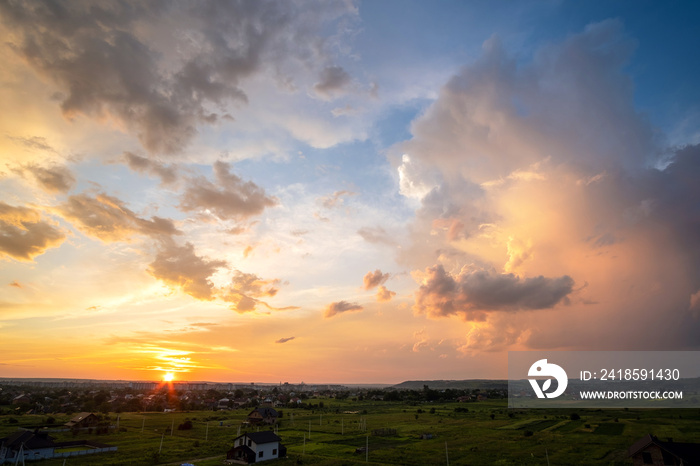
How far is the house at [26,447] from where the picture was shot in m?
51.1

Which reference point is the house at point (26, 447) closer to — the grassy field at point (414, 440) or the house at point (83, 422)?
the grassy field at point (414, 440)

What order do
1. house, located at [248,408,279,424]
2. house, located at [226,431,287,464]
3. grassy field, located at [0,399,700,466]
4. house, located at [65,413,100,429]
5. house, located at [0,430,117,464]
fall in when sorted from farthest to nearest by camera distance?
house, located at [248,408,279,424], house, located at [65,413,100,429], grassy field, located at [0,399,700,466], house, located at [226,431,287,464], house, located at [0,430,117,464]

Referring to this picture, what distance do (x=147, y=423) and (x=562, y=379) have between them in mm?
103736

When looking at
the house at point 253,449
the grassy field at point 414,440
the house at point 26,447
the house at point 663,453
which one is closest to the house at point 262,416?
the grassy field at point 414,440

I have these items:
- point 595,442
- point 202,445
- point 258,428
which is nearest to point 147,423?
point 258,428

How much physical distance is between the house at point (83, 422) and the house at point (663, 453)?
321 feet

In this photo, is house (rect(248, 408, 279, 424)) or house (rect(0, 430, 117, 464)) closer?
house (rect(0, 430, 117, 464))

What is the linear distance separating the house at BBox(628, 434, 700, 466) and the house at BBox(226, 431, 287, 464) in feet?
156

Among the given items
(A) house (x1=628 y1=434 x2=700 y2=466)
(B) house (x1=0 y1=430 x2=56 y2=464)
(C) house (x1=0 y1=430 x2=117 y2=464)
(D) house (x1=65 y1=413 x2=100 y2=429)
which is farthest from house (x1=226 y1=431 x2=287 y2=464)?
(D) house (x1=65 y1=413 x2=100 y2=429)

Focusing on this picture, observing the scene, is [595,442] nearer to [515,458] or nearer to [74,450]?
[515,458]

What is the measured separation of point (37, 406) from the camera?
123m

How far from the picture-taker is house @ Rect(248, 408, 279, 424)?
95.0m

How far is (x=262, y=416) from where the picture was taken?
95.8 meters

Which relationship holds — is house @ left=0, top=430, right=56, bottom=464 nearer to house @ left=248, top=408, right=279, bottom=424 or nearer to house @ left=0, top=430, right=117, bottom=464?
house @ left=0, top=430, right=117, bottom=464
